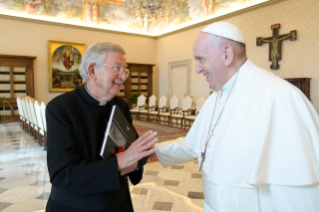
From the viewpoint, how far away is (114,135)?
1.29m

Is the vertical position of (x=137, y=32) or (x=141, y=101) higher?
(x=137, y=32)

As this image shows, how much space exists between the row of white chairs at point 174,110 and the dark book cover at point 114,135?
23.7ft

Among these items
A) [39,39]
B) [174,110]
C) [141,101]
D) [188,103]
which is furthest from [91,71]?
[39,39]

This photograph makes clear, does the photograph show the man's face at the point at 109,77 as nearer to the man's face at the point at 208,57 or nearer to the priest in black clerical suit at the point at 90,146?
the priest in black clerical suit at the point at 90,146

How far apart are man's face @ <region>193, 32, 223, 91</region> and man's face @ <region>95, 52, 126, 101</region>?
477 millimetres

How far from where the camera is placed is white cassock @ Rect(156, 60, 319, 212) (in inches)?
46.5

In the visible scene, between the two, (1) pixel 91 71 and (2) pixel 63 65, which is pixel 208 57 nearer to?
(1) pixel 91 71

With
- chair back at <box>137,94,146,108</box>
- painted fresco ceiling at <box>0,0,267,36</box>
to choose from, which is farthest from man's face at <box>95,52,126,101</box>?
chair back at <box>137,94,146,108</box>

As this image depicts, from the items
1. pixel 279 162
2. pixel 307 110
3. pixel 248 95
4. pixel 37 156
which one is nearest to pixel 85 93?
pixel 248 95

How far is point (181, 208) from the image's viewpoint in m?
3.09

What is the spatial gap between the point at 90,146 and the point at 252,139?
0.90 m

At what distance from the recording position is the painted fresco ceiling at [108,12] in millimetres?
10203

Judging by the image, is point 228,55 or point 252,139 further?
point 228,55

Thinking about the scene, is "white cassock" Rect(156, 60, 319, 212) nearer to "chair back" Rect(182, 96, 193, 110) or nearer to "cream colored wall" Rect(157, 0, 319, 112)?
"cream colored wall" Rect(157, 0, 319, 112)
